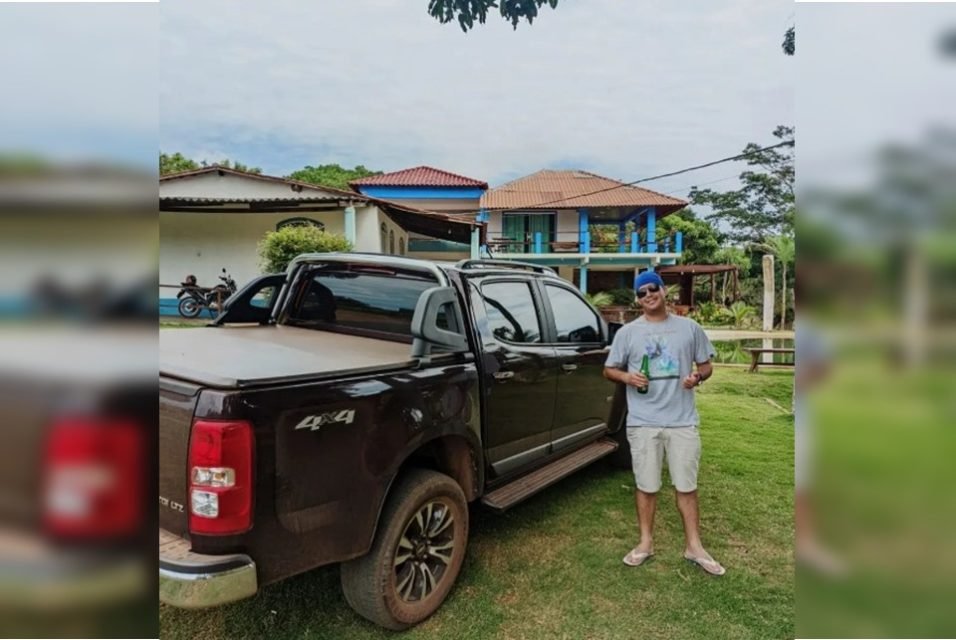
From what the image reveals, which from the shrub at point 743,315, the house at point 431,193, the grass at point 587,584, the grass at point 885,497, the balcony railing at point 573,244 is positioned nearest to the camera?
the grass at point 885,497

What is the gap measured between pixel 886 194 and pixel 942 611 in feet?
2.50

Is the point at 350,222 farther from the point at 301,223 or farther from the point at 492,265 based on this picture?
the point at 492,265

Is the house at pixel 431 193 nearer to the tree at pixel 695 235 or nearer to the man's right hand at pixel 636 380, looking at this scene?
the tree at pixel 695 235

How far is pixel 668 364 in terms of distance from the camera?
3.21 m

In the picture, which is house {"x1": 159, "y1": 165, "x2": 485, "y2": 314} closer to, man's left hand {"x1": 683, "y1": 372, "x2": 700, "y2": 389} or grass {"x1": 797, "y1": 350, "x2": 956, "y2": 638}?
man's left hand {"x1": 683, "y1": 372, "x2": 700, "y2": 389}

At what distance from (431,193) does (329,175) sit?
4.05 m

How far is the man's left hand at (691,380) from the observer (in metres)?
3.15

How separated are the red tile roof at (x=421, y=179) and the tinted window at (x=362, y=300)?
12.3m

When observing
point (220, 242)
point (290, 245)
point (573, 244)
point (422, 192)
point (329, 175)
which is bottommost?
point (290, 245)

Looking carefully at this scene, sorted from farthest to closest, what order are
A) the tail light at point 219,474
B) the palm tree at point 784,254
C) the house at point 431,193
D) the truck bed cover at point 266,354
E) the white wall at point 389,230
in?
1. the house at point 431,193
2. the white wall at point 389,230
3. the truck bed cover at point 266,354
4. the tail light at point 219,474
5. the palm tree at point 784,254

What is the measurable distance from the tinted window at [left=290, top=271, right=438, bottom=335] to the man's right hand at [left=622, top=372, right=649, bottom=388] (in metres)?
1.33

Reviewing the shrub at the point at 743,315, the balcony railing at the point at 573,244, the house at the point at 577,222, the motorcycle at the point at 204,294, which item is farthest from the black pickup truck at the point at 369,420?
the balcony railing at the point at 573,244

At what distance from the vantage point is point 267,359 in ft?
7.93

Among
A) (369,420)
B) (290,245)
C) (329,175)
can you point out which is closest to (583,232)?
(329,175)
